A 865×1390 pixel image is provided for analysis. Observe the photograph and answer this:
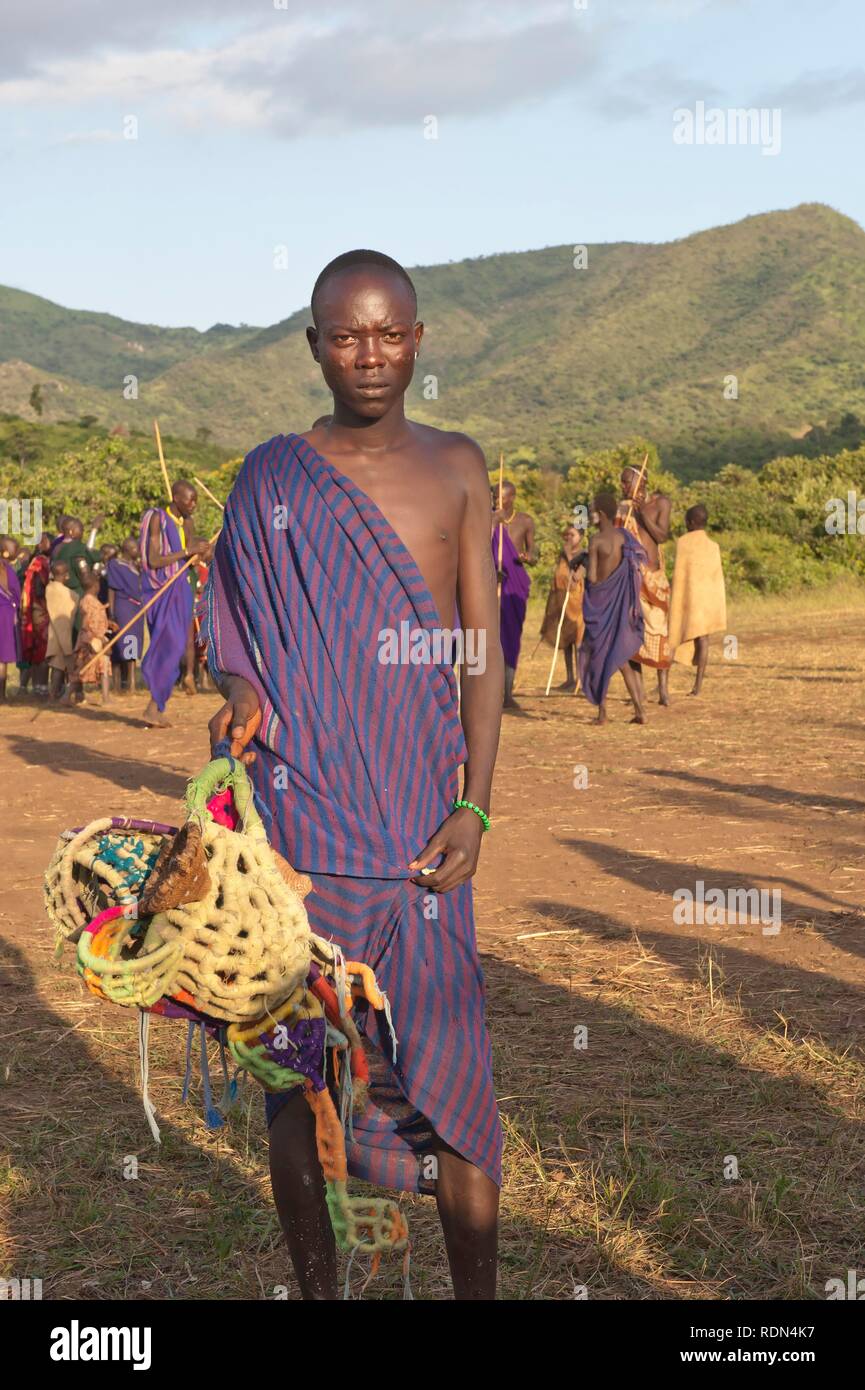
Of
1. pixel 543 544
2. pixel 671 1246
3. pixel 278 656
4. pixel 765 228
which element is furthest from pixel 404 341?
pixel 765 228

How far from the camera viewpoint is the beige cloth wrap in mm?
13633

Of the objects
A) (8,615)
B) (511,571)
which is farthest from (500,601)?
(8,615)

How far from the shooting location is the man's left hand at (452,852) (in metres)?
2.58

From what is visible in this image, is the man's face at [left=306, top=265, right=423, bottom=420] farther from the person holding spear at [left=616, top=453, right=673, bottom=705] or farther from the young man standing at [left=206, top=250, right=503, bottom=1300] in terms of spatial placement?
the person holding spear at [left=616, top=453, right=673, bottom=705]

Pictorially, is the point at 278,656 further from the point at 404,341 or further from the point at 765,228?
the point at 765,228

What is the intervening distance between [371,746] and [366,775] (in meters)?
0.05

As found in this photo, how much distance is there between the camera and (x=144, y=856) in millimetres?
2420

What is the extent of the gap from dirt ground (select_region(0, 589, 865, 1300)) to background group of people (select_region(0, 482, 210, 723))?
3447 mm

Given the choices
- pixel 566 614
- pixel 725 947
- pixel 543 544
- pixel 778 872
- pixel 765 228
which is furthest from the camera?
pixel 765 228

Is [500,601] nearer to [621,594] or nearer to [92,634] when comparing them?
[621,594]

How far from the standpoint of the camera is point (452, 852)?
261 cm

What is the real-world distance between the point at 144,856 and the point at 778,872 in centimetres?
489

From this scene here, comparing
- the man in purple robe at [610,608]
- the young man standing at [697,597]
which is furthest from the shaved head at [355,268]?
the young man standing at [697,597]

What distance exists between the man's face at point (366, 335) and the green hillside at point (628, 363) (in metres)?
54.1
